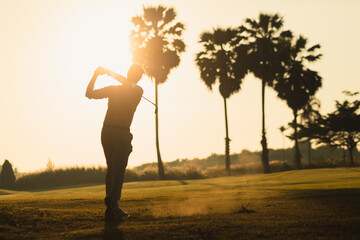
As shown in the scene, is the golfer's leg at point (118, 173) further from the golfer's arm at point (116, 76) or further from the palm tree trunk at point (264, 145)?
the palm tree trunk at point (264, 145)

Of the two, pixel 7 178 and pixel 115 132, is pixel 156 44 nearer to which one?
pixel 7 178

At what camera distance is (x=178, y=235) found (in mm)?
6098

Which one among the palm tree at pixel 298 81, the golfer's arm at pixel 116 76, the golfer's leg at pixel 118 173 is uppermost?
the palm tree at pixel 298 81

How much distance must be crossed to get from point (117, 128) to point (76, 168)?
3380cm

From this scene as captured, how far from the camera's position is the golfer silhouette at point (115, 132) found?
7629 mm

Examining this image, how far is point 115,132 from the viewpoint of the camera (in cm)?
764

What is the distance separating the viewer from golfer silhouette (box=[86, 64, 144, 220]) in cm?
763

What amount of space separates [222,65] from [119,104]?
139ft

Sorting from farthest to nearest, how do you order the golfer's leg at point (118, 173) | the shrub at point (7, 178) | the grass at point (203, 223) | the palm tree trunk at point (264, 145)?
the palm tree trunk at point (264, 145) < the shrub at point (7, 178) < the golfer's leg at point (118, 173) < the grass at point (203, 223)

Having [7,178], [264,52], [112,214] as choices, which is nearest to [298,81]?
[264,52]

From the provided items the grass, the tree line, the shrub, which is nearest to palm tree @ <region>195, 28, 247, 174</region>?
the tree line

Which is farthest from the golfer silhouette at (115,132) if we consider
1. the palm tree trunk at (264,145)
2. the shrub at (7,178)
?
the palm tree trunk at (264,145)

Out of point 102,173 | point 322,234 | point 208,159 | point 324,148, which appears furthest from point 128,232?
point 324,148

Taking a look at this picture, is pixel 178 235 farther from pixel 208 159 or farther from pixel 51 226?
pixel 208 159
